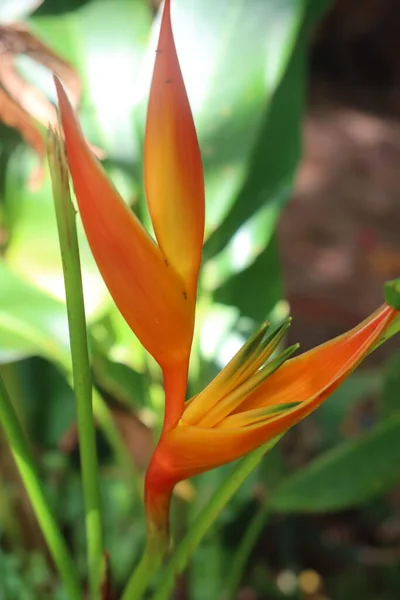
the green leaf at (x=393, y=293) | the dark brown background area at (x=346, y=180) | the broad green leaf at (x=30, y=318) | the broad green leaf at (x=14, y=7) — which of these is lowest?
the dark brown background area at (x=346, y=180)

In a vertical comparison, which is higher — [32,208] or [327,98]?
[32,208]

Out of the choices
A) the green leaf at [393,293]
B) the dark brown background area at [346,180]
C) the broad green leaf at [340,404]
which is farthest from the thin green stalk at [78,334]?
the dark brown background area at [346,180]

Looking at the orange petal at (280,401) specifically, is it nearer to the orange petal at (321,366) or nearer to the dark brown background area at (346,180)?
the orange petal at (321,366)

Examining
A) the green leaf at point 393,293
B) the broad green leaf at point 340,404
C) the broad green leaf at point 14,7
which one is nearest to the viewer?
the green leaf at point 393,293

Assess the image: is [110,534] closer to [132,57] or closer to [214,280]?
[214,280]

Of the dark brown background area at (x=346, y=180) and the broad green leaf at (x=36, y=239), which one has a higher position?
the broad green leaf at (x=36, y=239)

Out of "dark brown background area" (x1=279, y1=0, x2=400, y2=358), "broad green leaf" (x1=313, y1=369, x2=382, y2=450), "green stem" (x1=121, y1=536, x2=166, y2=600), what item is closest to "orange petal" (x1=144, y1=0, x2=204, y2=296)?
"green stem" (x1=121, y1=536, x2=166, y2=600)

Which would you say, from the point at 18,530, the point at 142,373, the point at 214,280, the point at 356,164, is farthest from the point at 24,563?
the point at 356,164
